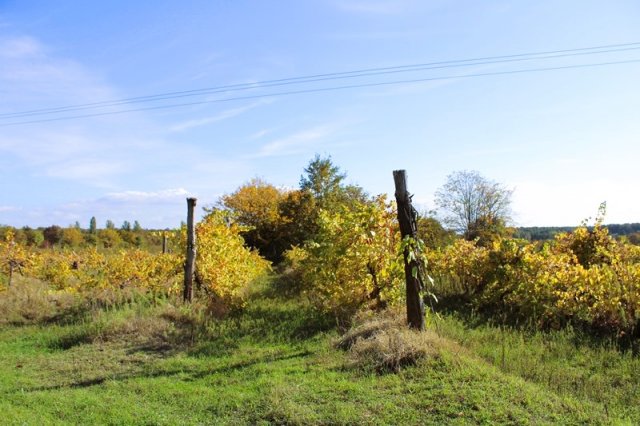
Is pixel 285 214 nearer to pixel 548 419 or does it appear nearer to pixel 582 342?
pixel 582 342

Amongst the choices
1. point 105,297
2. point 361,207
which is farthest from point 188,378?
point 105,297

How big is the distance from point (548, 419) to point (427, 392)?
124 cm

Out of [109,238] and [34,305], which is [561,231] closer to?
[34,305]

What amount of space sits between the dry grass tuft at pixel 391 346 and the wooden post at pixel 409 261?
0.23m

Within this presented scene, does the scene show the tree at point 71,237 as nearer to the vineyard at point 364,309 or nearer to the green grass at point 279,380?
the vineyard at point 364,309

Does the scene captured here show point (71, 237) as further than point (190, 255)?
Yes

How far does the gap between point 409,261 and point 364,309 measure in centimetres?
226

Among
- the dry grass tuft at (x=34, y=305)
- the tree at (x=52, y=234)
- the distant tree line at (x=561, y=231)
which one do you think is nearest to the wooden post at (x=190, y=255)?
the dry grass tuft at (x=34, y=305)

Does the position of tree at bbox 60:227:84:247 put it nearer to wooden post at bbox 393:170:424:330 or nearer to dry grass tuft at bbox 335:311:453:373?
dry grass tuft at bbox 335:311:453:373

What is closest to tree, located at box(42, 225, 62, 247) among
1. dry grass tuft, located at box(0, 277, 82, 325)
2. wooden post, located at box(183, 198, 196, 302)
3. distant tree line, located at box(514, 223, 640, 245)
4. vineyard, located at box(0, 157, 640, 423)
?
vineyard, located at box(0, 157, 640, 423)

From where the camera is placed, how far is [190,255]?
11.0 metres

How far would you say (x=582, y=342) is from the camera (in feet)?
23.7

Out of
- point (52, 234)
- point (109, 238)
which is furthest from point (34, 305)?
point (52, 234)

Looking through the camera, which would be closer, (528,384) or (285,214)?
(528,384)
